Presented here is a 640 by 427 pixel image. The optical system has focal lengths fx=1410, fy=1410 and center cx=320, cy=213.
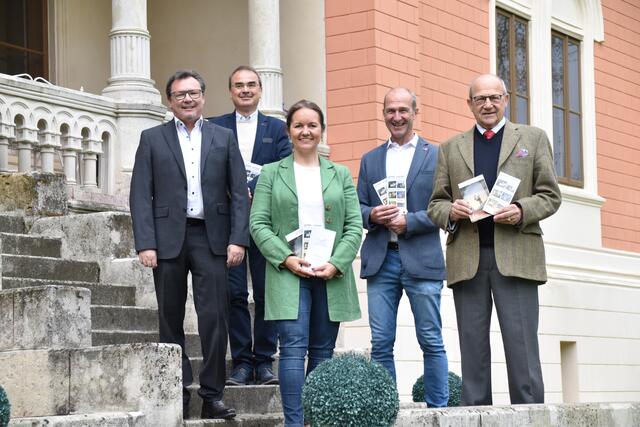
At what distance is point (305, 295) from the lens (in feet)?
23.7

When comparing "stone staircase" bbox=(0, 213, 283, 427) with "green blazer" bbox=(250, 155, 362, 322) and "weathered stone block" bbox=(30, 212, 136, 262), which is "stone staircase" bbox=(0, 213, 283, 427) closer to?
"weathered stone block" bbox=(30, 212, 136, 262)

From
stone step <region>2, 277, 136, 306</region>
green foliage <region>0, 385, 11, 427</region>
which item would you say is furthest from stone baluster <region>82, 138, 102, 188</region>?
green foliage <region>0, 385, 11, 427</region>

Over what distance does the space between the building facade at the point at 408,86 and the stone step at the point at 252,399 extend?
292cm

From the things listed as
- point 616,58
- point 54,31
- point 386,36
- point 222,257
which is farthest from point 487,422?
A: point 616,58

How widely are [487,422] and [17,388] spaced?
7.85ft

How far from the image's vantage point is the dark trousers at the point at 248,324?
8.15 meters

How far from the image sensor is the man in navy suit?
321 inches

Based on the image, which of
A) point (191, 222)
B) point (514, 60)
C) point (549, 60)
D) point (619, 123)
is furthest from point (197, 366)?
point (619, 123)

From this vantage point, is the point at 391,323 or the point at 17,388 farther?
the point at 391,323

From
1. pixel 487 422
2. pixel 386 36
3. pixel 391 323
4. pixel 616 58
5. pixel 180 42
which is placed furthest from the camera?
pixel 616 58

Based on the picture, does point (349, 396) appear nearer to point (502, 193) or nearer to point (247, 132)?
point (502, 193)

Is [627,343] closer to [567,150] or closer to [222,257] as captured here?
[567,150]

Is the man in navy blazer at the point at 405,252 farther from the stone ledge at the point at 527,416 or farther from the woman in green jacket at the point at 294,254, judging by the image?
the stone ledge at the point at 527,416

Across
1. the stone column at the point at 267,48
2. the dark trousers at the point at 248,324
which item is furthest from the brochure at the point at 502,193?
the stone column at the point at 267,48
